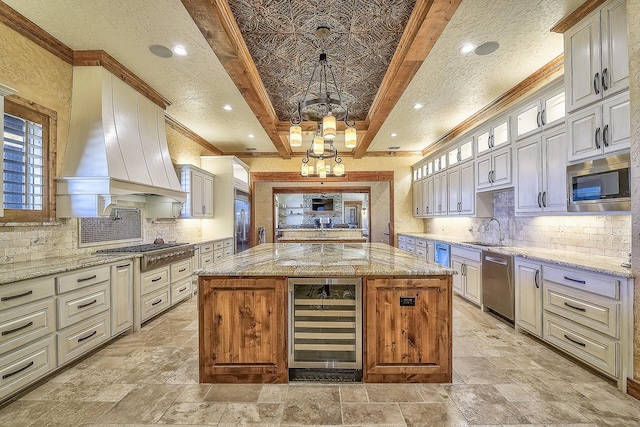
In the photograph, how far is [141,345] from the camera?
2.90 metres

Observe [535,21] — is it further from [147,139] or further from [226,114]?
[147,139]

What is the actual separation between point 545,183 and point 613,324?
56.5 inches

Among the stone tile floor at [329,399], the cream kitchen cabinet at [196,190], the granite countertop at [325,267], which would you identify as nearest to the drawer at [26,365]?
the stone tile floor at [329,399]

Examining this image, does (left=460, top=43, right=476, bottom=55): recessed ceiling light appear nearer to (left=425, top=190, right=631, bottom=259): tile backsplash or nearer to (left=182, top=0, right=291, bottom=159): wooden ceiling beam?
(left=425, top=190, right=631, bottom=259): tile backsplash

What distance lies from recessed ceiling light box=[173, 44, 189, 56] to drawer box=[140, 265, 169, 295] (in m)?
2.40

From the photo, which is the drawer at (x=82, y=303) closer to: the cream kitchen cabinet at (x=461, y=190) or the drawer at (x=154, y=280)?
the drawer at (x=154, y=280)

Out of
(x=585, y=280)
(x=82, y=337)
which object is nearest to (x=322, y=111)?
(x=585, y=280)

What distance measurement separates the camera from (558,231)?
328 cm

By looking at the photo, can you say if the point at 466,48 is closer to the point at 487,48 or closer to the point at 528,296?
the point at 487,48

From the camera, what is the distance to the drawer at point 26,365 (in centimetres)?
192

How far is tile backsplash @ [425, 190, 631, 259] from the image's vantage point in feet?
8.67

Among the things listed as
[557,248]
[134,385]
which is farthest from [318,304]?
[557,248]

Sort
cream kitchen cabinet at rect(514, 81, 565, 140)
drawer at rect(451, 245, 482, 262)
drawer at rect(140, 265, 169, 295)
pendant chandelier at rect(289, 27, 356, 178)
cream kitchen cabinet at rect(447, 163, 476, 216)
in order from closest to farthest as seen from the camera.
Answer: pendant chandelier at rect(289, 27, 356, 178)
cream kitchen cabinet at rect(514, 81, 565, 140)
drawer at rect(140, 265, 169, 295)
drawer at rect(451, 245, 482, 262)
cream kitchen cabinet at rect(447, 163, 476, 216)

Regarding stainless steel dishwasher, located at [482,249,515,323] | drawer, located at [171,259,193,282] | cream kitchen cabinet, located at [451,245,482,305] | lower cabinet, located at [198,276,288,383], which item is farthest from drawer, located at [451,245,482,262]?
drawer, located at [171,259,193,282]
